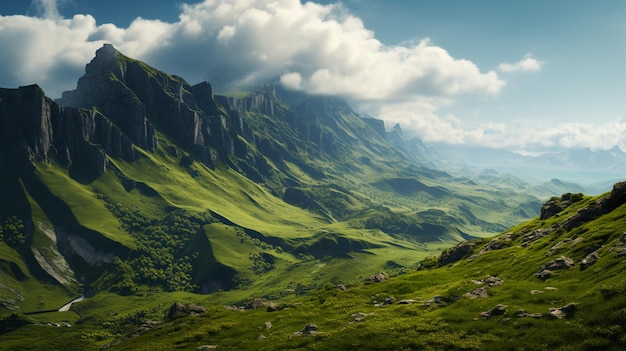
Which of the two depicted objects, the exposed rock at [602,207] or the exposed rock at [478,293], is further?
the exposed rock at [602,207]

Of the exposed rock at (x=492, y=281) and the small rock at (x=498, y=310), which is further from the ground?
the small rock at (x=498, y=310)

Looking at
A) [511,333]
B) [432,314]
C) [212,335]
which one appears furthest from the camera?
[212,335]

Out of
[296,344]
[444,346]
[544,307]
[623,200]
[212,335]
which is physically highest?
[623,200]

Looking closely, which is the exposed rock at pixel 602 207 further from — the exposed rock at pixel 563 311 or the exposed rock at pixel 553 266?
the exposed rock at pixel 563 311

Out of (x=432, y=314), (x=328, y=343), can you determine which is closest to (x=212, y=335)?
(x=328, y=343)

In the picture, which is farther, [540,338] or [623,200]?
[623,200]

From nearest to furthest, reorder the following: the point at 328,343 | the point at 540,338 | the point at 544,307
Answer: the point at 540,338 < the point at 544,307 < the point at 328,343

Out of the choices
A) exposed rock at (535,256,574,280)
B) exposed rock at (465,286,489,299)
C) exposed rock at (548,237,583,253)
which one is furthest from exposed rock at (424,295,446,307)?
exposed rock at (548,237,583,253)

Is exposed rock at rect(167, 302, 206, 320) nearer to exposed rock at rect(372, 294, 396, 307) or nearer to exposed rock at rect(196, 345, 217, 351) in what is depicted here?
exposed rock at rect(196, 345, 217, 351)

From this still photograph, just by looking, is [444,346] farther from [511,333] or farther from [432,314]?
[432,314]

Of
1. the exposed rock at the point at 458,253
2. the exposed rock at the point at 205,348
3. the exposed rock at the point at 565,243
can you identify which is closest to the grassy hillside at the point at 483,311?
the exposed rock at the point at 565,243

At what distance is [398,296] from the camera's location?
82.5m

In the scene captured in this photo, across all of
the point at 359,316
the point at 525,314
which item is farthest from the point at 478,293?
the point at 359,316

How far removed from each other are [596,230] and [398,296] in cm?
3950
